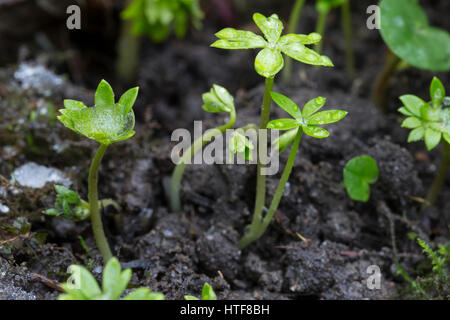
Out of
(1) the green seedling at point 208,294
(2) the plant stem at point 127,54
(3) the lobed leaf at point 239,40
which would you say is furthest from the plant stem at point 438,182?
(2) the plant stem at point 127,54

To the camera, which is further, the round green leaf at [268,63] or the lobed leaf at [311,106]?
the lobed leaf at [311,106]

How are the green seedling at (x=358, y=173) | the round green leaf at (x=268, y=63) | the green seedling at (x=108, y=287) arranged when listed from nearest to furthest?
1. the green seedling at (x=108, y=287)
2. the round green leaf at (x=268, y=63)
3. the green seedling at (x=358, y=173)

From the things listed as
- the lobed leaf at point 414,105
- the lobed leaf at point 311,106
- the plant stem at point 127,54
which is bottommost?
the lobed leaf at point 311,106

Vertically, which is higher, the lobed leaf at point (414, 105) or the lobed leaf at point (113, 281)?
the lobed leaf at point (414, 105)

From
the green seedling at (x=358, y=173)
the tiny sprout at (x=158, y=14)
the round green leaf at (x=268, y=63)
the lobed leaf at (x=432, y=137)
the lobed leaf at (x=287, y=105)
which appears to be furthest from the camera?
the tiny sprout at (x=158, y=14)

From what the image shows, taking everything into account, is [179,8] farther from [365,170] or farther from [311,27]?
[365,170]

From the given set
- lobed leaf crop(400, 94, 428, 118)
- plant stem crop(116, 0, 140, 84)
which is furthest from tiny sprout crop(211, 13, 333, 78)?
plant stem crop(116, 0, 140, 84)

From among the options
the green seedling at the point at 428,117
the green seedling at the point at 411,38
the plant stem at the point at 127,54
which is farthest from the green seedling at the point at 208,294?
the plant stem at the point at 127,54

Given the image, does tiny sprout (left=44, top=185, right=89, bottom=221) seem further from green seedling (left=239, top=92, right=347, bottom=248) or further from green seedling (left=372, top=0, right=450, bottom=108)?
green seedling (left=372, top=0, right=450, bottom=108)

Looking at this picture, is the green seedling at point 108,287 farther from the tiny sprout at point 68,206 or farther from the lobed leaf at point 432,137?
the lobed leaf at point 432,137
